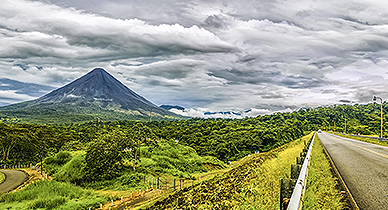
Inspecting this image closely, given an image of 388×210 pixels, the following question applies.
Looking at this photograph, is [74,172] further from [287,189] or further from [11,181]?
[287,189]

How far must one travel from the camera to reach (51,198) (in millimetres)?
21875

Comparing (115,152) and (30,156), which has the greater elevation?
(115,152)

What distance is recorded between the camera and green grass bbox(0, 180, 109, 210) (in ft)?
68.5

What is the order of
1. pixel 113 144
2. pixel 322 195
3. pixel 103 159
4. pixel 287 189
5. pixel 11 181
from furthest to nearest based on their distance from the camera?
pixel 11 181, pixel 113 144, pixel 103 159, pixel 322 195, pixel 287 189

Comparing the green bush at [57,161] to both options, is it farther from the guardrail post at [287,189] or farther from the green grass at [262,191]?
the guardrail post at [287,189]

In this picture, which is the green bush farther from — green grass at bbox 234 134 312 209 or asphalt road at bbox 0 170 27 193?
green grass at bbox 234 134 312 209

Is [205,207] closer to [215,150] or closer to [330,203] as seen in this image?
A: [330,203]

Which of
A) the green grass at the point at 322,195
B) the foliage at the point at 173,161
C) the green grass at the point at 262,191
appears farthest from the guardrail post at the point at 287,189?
the foliage at the point at 173,161

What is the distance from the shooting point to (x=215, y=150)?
67.2 metres

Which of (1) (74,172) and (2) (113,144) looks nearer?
(1) (74,172)

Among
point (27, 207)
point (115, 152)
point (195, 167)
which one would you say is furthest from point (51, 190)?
point (195, 167)

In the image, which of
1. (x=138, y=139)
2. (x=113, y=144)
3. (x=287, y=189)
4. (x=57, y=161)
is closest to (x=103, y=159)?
(x=113, y=144)

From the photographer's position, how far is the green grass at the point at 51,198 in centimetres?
2088

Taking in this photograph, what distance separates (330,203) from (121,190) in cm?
2783
